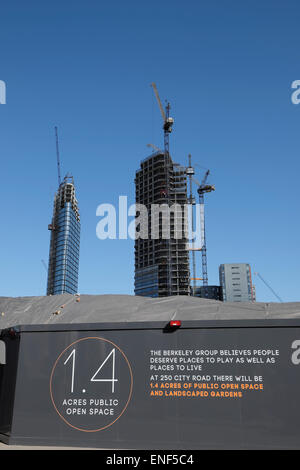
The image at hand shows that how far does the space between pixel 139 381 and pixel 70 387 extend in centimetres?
196

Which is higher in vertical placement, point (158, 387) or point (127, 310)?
point (127, 310)

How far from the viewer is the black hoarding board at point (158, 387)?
9.00 meters

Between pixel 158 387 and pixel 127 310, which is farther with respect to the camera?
pixel 127 310

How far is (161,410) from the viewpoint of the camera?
932 cm

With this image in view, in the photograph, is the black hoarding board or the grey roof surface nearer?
the black hoarding board

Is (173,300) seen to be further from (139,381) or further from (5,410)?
(5,410)

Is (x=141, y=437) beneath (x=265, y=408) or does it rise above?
beneath

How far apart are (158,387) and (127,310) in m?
2.49

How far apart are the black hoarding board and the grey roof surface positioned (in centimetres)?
49

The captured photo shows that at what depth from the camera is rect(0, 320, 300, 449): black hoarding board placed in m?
9.00

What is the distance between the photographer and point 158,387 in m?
9.50
